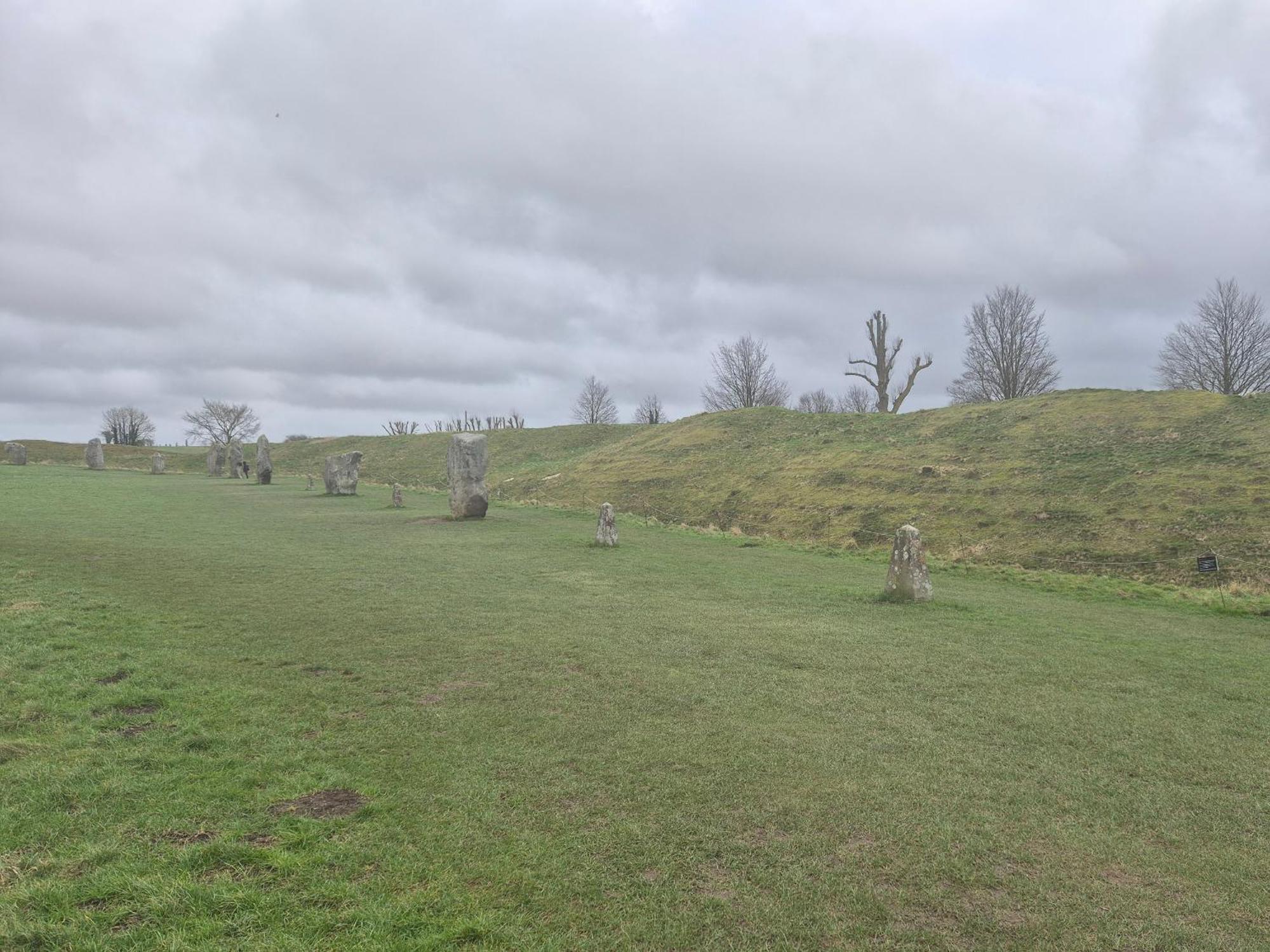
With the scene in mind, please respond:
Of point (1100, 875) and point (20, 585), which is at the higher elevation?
point (20, 585)

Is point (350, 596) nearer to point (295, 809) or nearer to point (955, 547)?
point (295, 809)

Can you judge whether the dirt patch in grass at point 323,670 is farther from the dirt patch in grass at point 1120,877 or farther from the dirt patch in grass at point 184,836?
the dirt patch in grass at point 1120,877

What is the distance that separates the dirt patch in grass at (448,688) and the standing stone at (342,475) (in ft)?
95.3

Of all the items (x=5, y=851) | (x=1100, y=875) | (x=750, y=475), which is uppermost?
(x=750, y=475)

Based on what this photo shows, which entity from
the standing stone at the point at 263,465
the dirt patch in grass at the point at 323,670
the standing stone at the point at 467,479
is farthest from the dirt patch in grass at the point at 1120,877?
the standing stone at the point at 263,465

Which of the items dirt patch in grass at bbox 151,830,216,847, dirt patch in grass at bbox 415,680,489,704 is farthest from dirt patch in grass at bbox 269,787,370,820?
dirt patch in grass at bbox 415,680,489,704

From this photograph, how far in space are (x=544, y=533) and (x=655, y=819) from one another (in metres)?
16.6

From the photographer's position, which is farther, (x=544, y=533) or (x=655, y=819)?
(x=544, y=533)

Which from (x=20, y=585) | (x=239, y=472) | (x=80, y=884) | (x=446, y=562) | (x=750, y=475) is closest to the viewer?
(x=80, y=884)

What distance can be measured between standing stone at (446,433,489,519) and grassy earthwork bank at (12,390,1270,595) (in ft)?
27.5

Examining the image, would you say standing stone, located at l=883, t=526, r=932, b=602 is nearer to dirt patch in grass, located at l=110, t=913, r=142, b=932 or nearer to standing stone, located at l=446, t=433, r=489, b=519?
dirt patch in grass, located at l=110, t=913, r=142, b=932

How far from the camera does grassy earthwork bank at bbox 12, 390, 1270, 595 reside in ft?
61.6

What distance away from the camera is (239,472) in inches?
1903

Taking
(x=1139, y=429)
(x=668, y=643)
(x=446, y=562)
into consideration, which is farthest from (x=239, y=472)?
(x=1139, y=429)
